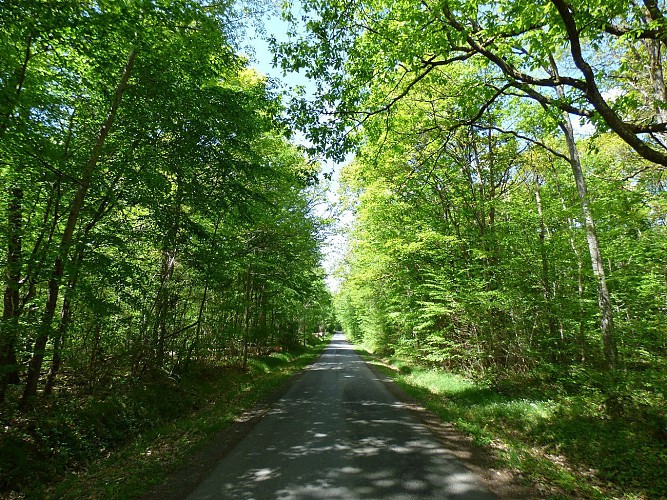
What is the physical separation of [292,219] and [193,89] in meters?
7.11

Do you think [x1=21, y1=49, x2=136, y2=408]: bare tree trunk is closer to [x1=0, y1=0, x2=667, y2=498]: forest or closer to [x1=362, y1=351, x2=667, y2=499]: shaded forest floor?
[x1=0, y1=0, x2=667, y2=498]: forest

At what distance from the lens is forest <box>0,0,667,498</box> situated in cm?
511

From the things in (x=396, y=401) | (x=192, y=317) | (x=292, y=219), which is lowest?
(x=396, y=401)

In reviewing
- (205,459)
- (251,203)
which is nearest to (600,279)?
(251,203)

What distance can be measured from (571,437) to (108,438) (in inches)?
355

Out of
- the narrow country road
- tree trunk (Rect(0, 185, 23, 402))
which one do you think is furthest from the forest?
the narrow country road

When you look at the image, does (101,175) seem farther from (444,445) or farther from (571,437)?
(571,437)

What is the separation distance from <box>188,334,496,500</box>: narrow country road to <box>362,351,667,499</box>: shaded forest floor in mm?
1070

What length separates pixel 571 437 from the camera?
6.22 meters

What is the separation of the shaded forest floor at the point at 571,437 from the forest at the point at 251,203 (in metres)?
0.05

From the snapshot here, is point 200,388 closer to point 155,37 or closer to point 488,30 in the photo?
point 155,37

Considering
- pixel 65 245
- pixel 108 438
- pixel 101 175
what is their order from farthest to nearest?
pixel 101 175
pixel 108 438
pixel 65 245

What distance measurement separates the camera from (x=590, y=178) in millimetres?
11570

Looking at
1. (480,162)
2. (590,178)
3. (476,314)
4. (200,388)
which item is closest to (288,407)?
(200,388)
